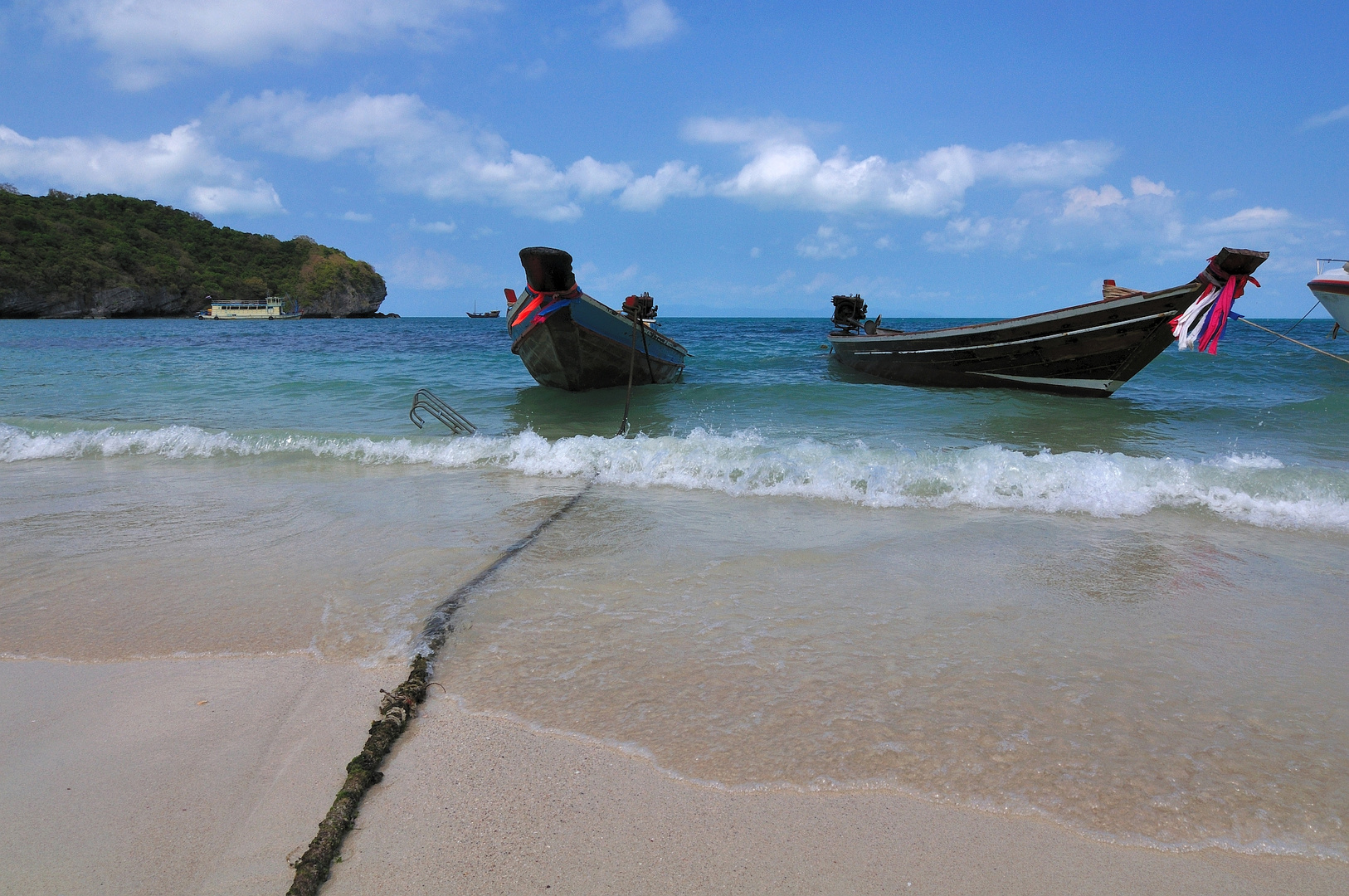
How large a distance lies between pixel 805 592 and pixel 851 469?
2803 mm

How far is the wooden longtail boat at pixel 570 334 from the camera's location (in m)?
10.8

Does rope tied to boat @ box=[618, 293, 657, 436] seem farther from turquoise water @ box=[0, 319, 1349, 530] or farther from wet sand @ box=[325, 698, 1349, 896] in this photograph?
wet sand @ box=[325, 698, 1349, 896]

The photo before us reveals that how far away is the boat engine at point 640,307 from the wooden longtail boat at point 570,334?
38mm

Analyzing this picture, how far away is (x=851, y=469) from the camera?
616cm

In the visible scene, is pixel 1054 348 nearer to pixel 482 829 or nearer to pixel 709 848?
pixel 709 848

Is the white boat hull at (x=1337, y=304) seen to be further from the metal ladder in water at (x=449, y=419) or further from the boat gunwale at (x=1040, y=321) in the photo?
the metal ladder in water at (x=449, y=419)

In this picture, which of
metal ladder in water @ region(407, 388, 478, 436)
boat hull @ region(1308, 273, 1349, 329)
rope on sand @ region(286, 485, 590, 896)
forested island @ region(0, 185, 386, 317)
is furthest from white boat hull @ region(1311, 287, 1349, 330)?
forested island @ region(0, 185, 386, 317)

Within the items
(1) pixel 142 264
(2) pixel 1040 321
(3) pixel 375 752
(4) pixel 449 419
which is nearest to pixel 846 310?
(2) pixel 1040 321

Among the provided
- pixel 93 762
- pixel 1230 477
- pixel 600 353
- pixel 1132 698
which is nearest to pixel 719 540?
pixel 1132 698

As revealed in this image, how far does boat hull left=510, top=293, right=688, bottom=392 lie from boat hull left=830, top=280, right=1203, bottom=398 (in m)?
5.49

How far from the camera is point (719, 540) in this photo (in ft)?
14.7

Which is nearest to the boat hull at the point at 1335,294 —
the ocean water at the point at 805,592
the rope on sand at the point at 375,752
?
the ocean water at the point at 805,592

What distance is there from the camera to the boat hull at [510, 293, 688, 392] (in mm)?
11430

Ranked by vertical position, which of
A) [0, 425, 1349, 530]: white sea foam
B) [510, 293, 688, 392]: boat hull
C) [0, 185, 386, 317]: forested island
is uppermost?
[0, 185, 386, 317]: forested island
